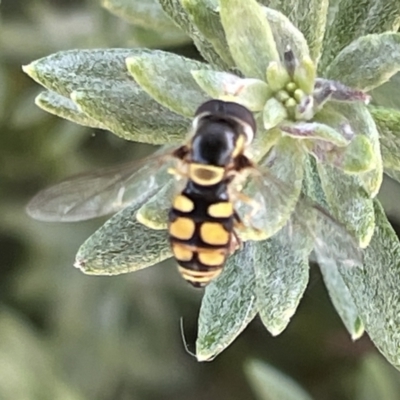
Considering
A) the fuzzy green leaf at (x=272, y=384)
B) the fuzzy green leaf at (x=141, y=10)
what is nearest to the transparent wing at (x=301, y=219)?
the fuzzy green leaf at (x=141, y=10)

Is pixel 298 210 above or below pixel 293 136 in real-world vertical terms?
below

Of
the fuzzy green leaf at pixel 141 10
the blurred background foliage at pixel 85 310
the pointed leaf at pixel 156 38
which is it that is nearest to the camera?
the fuzzy green leaf at pixel 141 10

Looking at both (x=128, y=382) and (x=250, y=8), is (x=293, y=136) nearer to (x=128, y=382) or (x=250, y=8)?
(x=250, y=8)

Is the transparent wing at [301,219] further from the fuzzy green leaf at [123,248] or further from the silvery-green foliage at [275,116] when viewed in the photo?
the fuzzy green leaf at [123,248]

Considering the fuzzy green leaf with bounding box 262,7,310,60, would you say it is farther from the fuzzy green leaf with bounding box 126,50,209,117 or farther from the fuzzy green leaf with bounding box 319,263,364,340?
the fuzzy green leaf with bounding box 319,263,364,340

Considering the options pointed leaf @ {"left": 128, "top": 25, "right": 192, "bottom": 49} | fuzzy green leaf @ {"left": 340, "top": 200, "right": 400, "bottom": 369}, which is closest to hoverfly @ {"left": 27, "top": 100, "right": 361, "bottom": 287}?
fuzzy green leaf @ {"left": 340, "top": 200, "right": 400, "bottom": 369}

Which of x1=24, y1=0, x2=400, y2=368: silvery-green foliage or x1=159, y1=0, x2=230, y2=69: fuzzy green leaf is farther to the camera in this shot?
x1=159, y1=0, x2=230, y2=69: fuzzy green leaf

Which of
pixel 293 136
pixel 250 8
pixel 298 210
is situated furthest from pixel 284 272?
pixel 250 8

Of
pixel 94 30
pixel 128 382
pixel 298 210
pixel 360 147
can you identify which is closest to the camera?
pixel 360 147
